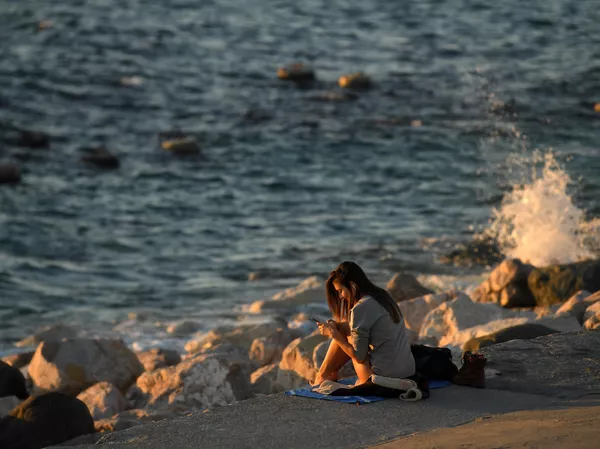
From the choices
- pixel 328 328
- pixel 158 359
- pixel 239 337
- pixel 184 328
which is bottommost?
pixel 184 328

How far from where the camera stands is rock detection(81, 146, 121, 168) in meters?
24.4

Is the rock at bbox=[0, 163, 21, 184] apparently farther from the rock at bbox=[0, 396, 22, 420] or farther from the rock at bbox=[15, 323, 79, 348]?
the rock at bbox=[0, 396, 22, 420]

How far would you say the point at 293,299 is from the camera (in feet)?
52.6

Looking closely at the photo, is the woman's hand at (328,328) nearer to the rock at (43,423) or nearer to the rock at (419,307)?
the rock at (43,423)

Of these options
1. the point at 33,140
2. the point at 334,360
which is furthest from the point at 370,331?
the point at 33,140

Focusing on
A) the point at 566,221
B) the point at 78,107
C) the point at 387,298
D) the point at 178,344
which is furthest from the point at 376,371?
the point at 78,107

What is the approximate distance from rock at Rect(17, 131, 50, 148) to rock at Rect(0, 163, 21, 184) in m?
2.32

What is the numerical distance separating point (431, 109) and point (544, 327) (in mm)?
17466

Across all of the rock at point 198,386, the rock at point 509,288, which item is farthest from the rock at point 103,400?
the rock at point 509,288

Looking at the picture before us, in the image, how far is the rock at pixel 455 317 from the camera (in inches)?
496

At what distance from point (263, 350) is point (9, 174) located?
1176cm

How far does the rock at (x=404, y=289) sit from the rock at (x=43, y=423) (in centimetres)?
558

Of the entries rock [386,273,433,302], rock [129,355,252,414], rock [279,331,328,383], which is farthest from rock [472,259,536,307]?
rock [129,355,252,414]

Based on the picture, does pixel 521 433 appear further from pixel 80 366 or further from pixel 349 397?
pixel 80 366
